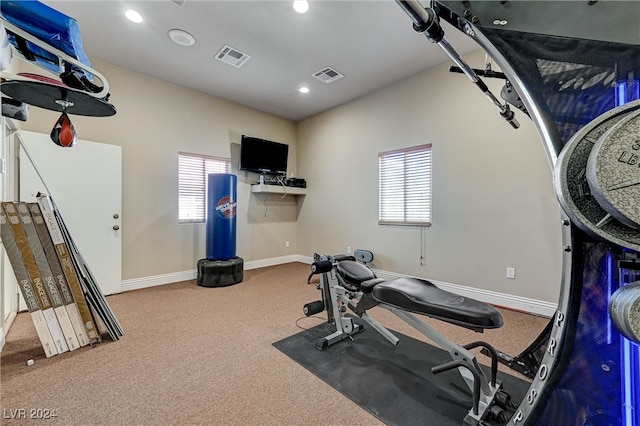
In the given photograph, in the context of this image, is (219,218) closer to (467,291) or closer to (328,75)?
(328,75)

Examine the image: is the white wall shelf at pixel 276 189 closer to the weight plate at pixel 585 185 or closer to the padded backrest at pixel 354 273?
the padded backrest at pixel 354 273

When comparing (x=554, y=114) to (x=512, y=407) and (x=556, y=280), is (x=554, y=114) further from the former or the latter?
(x=556, y=280)

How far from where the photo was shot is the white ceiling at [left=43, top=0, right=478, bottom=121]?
8.54 feet

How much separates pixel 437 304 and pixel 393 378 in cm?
76

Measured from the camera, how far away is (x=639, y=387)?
86 cm

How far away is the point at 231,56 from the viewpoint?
3389 mm

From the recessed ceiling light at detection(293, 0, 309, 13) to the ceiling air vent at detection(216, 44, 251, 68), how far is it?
3.38ft

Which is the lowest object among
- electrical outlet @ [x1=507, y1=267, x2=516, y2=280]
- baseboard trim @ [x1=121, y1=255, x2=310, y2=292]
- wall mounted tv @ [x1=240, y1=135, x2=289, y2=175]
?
baseboard trim @ [x1=121, y1=255, x2=310, y2=292]

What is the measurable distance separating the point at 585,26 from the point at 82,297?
3464mm

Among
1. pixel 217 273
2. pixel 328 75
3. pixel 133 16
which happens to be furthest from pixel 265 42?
pixel 217 273

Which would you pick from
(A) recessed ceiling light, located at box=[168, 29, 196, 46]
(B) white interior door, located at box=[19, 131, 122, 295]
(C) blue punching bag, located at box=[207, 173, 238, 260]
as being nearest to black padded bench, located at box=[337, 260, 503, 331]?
(C) blue punching bag, located at box=[207, 173, 238, 260]

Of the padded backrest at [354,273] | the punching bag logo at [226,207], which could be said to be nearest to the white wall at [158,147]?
the punching bag logo at [226,207]

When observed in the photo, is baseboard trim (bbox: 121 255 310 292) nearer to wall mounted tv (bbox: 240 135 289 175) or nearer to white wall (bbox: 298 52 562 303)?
white wall (bbox: 298 52 562 303)

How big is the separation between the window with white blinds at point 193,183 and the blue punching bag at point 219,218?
Answer: 1.53ft
